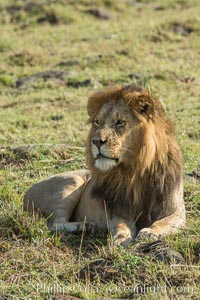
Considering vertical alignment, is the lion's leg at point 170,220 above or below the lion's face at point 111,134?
Result: below

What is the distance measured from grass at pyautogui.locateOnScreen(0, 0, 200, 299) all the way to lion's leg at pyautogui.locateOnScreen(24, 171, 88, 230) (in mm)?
161

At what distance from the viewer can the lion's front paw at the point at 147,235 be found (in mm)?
5434

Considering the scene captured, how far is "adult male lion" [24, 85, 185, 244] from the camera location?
557cm

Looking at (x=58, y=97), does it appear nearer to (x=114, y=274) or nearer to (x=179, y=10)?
(x=114, y=274)

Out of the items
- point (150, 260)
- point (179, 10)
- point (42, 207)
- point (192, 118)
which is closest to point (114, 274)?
point (150, 260)

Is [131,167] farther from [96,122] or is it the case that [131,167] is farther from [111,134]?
[96,122]

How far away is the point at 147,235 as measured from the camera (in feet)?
17.9

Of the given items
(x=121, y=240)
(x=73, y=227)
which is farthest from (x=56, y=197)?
(x=121, y=240)

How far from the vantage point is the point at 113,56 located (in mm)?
12875

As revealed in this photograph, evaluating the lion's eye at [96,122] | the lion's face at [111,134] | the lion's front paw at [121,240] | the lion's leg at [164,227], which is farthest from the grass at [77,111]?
the lion's eye at [96,122]

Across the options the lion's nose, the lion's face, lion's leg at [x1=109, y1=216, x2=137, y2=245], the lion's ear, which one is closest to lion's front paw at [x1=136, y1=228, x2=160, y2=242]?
lion's leg at [x1=109, y1=216, x2=137, y2=245]

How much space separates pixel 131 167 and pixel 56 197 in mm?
887

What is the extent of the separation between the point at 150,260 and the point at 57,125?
4765 mm

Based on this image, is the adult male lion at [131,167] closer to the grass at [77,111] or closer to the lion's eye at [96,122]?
the lion's eye at [96,122]
